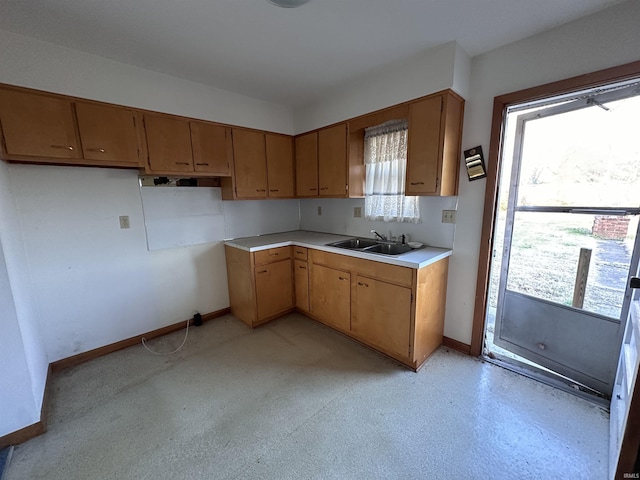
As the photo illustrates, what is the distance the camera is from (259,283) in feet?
8.95

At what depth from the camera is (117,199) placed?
231 centimetres

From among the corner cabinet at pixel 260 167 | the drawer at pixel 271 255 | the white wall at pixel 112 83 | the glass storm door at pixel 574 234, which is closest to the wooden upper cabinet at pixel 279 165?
the corner cabinet at pixel 260 167

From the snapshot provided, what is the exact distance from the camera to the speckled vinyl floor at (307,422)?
136 cm

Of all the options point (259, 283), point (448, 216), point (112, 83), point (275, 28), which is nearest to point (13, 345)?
point (259, 283)

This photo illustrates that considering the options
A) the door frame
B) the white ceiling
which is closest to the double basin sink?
the door frame

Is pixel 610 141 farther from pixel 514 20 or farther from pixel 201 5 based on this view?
pixel 201 5

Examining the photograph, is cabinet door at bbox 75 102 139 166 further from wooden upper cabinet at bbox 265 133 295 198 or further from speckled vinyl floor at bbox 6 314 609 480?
speckled vinyl floor at bbox 6 314 609 480

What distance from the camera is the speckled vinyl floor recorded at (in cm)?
136

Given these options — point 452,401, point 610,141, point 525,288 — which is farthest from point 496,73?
point 452,401

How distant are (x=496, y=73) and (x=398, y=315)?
2028mm

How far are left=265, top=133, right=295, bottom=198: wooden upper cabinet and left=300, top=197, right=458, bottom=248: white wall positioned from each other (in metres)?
0.48

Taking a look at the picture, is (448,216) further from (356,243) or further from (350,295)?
(350,295)

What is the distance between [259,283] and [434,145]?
2.11 meters

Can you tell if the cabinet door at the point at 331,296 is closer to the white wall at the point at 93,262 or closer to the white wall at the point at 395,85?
the white wall at the point at 93,262
